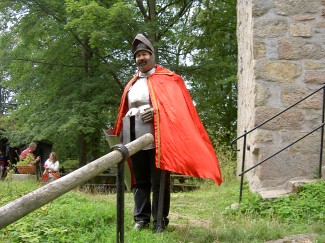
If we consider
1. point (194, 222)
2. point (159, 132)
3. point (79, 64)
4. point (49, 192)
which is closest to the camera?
point (49, 192)

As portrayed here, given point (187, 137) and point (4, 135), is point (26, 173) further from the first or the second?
point (4, 135)

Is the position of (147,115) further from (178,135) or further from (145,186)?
(145,186)

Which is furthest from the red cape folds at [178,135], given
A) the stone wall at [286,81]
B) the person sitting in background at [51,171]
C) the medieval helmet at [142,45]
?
the person sitting in background at [51,171]

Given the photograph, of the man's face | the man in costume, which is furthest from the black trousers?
the man's face

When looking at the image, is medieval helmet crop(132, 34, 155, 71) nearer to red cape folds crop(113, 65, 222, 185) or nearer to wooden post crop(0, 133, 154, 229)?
red cape folds crop(113, 65, 222, 185)

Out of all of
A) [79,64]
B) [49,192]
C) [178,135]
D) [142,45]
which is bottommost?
[49,192]

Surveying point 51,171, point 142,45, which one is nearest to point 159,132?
point 142,45

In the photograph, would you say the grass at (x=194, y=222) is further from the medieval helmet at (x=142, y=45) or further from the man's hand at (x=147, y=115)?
the medieval helmet at (x=142, y=45)

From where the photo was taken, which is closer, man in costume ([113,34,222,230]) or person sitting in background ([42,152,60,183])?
man in costume ([113,34,222,230])

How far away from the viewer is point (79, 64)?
14.3 meters

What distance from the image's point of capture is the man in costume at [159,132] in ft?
12.4

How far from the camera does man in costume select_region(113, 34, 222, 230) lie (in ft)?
12.4

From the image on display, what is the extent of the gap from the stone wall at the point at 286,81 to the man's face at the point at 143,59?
2.43 m

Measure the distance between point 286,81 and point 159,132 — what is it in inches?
113
